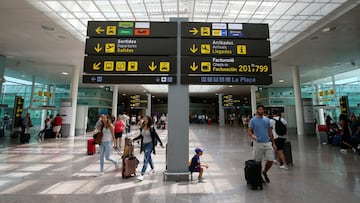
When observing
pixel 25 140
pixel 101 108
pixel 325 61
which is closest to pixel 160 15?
pixel 25 140

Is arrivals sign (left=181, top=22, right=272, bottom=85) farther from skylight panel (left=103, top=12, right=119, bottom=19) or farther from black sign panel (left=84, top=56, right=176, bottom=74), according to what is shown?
skylight panel (left=103, top=12, right=119, bottom=19)

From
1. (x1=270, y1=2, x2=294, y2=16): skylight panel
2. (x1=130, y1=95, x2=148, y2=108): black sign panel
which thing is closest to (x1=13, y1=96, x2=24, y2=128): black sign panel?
(x1=130, y1=95, x2=148, y2=108): black sign panel

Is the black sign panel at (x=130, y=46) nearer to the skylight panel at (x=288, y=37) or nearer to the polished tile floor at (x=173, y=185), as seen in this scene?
the polished tile floor at (x=173, y=185)

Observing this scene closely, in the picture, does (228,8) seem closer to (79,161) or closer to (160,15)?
(160,15)

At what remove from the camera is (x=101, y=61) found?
4691mm

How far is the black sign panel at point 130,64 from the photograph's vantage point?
464 cm

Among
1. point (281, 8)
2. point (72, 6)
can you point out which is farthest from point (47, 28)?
point (281, 8)

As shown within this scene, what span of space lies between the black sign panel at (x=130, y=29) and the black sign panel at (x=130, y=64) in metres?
0.70

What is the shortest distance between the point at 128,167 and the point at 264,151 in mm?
3764

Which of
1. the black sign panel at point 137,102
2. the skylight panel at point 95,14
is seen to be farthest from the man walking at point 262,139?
the black sign panel at point 137,102

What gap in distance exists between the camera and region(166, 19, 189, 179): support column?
495 cm

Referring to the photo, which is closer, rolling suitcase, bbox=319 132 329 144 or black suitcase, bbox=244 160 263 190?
black suitcase, bbox=244 160 263 190

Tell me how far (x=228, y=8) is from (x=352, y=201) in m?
8.26

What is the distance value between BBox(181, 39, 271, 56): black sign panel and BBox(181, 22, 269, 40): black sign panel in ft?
0.50
